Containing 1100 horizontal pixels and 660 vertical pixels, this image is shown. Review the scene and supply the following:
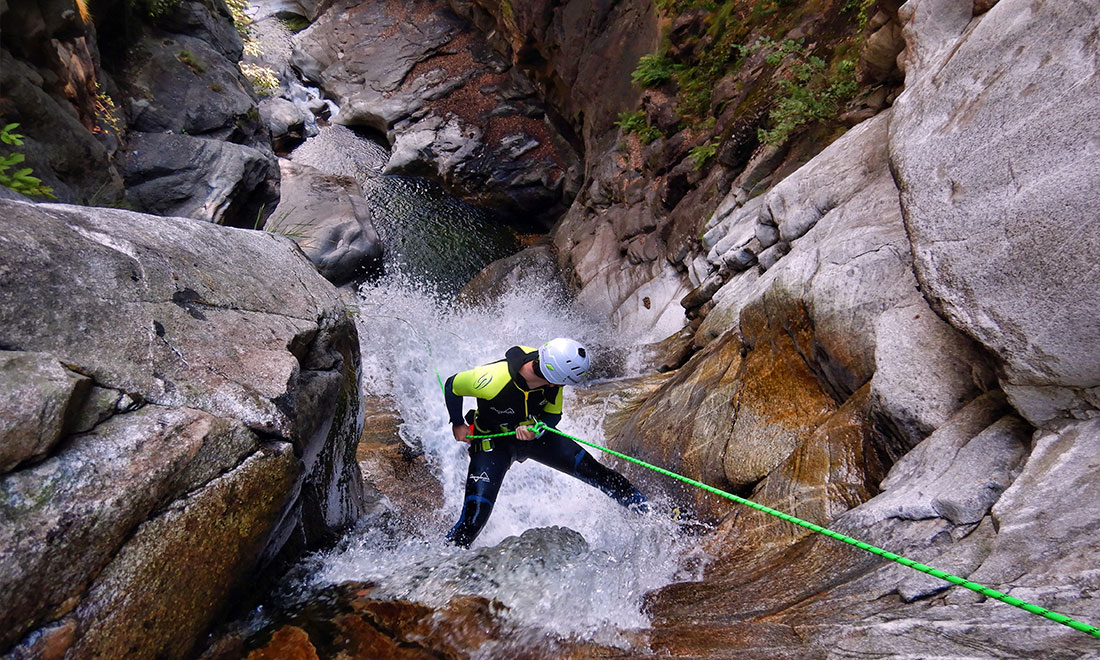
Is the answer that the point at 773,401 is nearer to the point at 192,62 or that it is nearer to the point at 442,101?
the point at 192,62

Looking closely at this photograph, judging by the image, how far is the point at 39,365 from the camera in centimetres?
251

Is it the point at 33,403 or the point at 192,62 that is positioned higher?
the point at 192,62

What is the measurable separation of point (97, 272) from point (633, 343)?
342 inches

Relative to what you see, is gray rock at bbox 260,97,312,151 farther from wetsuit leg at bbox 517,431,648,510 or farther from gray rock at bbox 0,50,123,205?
wetsuit leg at bbox 517,431,648,510

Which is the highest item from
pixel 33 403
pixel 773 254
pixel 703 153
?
pixel 703 153

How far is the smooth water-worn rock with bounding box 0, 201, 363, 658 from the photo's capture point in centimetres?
232

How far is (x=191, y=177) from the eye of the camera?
10.3 m

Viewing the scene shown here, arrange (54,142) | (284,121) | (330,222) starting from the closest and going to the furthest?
(54,142) → (330,222) → (284,121)

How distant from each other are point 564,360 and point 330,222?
11.1 m

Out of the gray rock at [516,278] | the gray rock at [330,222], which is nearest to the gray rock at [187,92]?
the gray rock at [330,222]

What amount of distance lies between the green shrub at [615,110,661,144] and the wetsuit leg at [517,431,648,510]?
986 centimetres

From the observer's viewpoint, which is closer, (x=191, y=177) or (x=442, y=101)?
(x=191, y=177)

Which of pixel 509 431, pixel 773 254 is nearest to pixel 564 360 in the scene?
pixel 509 431

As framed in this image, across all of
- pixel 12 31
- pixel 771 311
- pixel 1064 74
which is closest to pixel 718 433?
pixel 771 311
